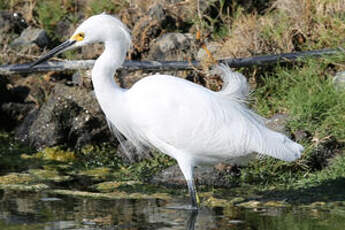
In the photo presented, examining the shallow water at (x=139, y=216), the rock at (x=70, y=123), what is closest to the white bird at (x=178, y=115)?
the shallow water at (x=139, y=216)

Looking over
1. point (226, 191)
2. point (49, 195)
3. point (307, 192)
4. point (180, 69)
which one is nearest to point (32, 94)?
point (180, 69)

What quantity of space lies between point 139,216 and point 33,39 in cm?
504

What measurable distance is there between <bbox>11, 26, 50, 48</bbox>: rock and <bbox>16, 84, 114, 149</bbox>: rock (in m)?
1.75

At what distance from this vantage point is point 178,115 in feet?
18.4

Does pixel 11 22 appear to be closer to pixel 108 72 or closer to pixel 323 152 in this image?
pixel 108 72

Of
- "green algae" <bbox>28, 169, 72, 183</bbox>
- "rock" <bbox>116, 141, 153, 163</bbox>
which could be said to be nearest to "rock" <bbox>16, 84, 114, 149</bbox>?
"rock" <bbox>116, 141, 153, 163</bbox>

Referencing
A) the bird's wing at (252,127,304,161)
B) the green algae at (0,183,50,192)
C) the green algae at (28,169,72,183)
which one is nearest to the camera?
the bird's wing at (252,127,304,161)

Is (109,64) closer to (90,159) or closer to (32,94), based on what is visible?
(90,159)

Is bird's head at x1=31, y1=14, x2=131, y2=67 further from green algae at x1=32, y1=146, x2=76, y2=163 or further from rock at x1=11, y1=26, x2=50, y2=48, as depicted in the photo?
rock at x1=11, y1=26, x2=50, y2=48

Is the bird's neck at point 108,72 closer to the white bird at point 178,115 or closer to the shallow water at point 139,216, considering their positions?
the white bird at point 178,115

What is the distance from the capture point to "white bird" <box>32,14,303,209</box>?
558cm

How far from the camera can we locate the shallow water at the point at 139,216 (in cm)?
488

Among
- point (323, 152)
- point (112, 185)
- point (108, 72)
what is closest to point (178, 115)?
point (108, 72)

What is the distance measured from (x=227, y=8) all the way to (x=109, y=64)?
364 centimetres
